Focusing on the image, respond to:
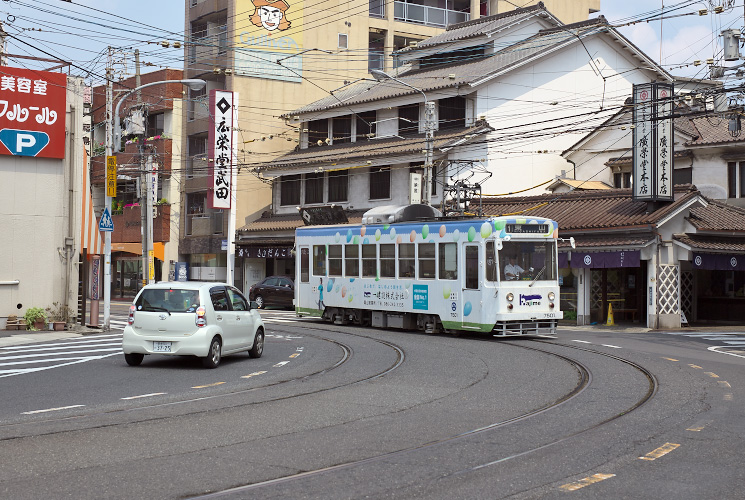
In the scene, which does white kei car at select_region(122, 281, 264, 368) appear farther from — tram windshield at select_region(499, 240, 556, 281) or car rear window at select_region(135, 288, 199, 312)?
tram windshield at select_region(499, 240, 556, 281)

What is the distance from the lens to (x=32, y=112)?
80.0 ft

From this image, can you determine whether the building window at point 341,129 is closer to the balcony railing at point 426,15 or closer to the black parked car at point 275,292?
Result: the black parked car at point 275,292

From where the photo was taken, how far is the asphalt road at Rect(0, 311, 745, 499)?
23.0ft

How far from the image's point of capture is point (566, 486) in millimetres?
6926

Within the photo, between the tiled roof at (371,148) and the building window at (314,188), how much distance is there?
42.6 inches

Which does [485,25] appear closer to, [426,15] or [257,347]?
[426,15]

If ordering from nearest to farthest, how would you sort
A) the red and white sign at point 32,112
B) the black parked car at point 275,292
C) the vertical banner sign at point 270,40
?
the red and white sign at point 32,112 → the black parked car at point 275,292 → the vertical banner sign at point 270,40

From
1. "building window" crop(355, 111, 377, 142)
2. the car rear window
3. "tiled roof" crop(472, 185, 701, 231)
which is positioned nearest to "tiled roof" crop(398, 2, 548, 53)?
"building window" crop(355, 111, 377, 142)

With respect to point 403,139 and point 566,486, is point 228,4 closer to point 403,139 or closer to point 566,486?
point 403,139

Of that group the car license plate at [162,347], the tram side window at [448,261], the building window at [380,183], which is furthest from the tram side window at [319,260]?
the building window at [380,183]

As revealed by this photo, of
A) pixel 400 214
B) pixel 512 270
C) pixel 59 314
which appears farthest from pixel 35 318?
pixel 512 270

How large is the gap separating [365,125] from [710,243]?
1968 centimetres

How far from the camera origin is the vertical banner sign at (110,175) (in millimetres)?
25247

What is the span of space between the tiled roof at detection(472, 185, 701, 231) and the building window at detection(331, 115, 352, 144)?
10538mm
